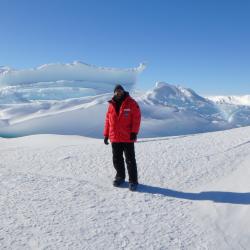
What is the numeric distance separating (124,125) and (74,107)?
720 inches

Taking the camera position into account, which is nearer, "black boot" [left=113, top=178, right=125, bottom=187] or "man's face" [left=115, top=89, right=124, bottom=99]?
"man's face" [left=115, top=89, right=124, bottom=99]

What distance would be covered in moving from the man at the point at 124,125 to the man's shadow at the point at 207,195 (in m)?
0.23

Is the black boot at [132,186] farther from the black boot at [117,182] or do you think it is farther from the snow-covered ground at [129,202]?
the black boot at [117,182]

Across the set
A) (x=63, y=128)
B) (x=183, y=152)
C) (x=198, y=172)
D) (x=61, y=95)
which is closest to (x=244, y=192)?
(x=198, y=172)

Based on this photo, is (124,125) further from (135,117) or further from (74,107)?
(74,107)

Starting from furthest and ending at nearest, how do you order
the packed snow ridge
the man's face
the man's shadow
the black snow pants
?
1. the packed snow ridge
2. the black snow pants
3. the man's face
4. the man's shadow

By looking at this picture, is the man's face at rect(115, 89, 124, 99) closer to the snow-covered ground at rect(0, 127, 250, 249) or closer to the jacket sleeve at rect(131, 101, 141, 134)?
the jacket sleeve at rect(131, 101, 141, 134)

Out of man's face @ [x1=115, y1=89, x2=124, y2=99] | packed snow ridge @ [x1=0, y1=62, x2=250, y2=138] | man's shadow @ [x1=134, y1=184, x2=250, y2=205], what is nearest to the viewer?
man's shadow @ [x1=134, y1=184, x2=250, y2=205]

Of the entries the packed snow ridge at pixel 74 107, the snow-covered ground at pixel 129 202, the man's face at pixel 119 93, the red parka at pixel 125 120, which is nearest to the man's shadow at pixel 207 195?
the snow-covered ground at pixel 129 202

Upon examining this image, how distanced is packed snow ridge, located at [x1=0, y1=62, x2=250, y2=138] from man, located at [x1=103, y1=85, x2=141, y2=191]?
14.3 metres

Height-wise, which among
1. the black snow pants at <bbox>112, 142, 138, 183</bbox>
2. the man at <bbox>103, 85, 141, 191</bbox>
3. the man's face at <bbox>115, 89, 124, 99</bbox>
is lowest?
the black snow pants at <bbox>112, 142, 138, 183</bbox>

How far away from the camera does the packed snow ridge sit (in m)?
19.2

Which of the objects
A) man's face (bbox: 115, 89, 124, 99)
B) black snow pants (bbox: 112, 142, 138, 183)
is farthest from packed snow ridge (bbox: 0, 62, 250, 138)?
man's face (bbox: 115, 89, 124, 99)

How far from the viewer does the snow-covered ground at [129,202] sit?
9.40ft
